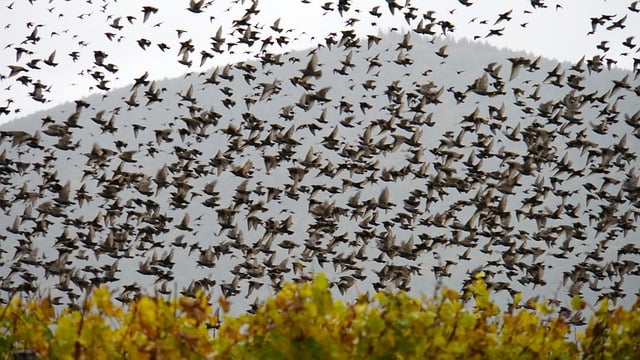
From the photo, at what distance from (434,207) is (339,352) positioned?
190 metres

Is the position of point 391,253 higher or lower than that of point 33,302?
lower

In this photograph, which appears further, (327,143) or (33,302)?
(327,143)

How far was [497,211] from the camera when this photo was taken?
28.8 metres

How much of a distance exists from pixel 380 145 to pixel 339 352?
20.9 meters

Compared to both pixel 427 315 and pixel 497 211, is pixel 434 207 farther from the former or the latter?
pixel 427 315

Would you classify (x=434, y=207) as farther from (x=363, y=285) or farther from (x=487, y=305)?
(x=487, y=305)

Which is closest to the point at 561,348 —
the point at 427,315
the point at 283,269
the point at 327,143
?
the point at 427,315

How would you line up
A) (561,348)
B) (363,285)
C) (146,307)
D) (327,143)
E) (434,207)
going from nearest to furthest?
(146,307) → (561,348) → (327,143) → (363,285) → (434,207)

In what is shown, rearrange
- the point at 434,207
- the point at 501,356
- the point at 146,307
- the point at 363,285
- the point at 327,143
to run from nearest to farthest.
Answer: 1. the point at 146,307
2. the point at 501,356
3. the point at 327,143
4. the point at 363,285
5. the point at 434,207

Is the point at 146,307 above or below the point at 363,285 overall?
above

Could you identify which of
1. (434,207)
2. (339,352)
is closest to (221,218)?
(339,352)

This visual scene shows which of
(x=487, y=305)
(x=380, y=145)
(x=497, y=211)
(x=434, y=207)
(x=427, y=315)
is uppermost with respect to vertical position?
(x=427, y=315)

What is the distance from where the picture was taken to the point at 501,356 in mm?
8469

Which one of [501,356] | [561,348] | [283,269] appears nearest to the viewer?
[501,356]
